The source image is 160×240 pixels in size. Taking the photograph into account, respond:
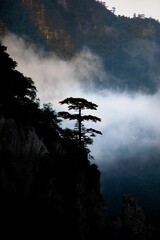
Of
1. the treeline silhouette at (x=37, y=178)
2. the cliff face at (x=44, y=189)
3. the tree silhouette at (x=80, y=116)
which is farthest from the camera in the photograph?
the tree silhouette at (x=80, y=116)

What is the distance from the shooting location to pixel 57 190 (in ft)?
135

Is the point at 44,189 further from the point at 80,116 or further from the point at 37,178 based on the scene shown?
the point at 80,116

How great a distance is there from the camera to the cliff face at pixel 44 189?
32.7 meters

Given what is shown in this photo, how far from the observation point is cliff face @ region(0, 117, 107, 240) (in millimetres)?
32656

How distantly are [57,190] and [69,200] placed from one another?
2.81 m

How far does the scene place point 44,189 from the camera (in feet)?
128

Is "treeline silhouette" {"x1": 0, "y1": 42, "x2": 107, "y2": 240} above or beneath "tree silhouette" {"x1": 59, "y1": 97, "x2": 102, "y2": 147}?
beneath

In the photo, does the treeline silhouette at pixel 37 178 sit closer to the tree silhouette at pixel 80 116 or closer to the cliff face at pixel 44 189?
the cliff face at pixel 44 189

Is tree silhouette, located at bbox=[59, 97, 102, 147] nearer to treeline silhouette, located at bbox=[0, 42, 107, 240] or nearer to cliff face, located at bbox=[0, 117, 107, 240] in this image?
treeline silhouette, located at bbox=[0, 42, 107, 240]

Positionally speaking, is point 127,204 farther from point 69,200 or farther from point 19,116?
point 19,116

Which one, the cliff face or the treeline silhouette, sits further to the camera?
the treeline silhouette

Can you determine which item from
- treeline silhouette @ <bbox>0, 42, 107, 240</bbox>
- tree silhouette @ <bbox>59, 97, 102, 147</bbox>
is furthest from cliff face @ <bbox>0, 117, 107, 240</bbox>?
tree silhouette @ <bbox>59, 97, 102, 147</bbox>

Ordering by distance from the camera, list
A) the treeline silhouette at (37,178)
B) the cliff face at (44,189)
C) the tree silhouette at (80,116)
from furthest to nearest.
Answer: the tree silhouette at (80,116)
the treeline silhouette at (37,178)
the cliff face at (44,189)

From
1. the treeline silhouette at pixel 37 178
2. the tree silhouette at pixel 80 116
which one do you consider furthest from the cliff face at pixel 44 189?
the tree silhouette at pixel 80 116
